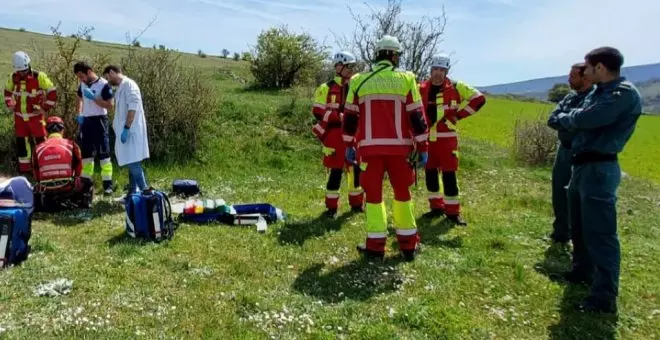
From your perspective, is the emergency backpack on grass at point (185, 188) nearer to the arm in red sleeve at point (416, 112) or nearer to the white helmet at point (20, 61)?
the white helmet at point (20, 61)

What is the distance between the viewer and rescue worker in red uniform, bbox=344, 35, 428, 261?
21.3 ft

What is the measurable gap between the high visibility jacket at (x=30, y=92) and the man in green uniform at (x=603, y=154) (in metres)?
9.26

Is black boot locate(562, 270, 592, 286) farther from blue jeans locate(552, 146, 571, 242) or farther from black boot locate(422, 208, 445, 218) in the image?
black boot locate(422, 208, 445, 218)

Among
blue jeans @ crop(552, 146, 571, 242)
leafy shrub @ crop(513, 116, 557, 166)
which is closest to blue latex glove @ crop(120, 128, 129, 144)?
blue jeans @ crop(552, 146, 571, 242)

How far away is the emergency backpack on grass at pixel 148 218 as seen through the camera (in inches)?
286

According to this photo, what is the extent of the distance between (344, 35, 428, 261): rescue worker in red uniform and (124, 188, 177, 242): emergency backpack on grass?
2781 millimetres

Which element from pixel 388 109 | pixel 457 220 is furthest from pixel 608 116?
pixel 457 220

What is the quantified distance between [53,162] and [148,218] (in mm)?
2493

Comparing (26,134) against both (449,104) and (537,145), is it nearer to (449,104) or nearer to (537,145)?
(449,104)

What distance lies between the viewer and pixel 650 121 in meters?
53.1

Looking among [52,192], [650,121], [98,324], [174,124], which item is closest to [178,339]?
[98,324]

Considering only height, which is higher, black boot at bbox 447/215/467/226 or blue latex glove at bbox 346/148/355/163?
blue latex glove at bbox 346/148/355/163

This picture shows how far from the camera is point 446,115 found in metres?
8.54

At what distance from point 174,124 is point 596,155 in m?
10.5
